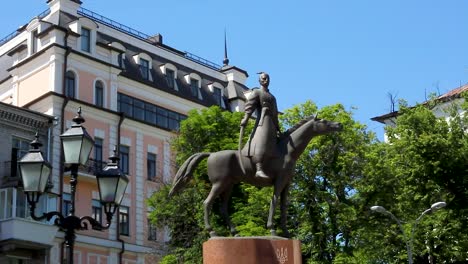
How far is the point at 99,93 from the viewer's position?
4659 cm

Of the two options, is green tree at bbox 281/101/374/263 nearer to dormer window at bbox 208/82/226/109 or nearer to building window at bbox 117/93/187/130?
building window at bbox 117/93/187/130

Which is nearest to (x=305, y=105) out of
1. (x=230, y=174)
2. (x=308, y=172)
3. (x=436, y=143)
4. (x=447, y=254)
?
(x=308, y=172)

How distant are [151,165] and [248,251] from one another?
36.2 m

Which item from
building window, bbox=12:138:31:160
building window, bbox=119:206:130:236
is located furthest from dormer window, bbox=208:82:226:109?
building window, bbox=12:138:31:160

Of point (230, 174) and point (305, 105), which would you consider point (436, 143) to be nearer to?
point (305, 105)

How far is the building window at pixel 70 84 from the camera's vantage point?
1757 inches

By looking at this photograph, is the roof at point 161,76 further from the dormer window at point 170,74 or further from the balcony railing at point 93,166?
the balcony railing at point 93,166

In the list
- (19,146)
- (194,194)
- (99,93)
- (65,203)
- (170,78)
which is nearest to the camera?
(194,194)

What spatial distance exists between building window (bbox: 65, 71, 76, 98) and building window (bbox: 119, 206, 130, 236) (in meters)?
6.74

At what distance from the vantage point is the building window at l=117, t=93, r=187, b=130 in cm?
4816

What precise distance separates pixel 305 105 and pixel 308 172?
381 centimetres

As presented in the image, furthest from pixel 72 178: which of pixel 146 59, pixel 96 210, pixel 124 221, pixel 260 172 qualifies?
pixel 146 59

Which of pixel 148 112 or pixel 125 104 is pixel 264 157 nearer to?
pixel 125 104

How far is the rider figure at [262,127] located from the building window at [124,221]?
108 feet
